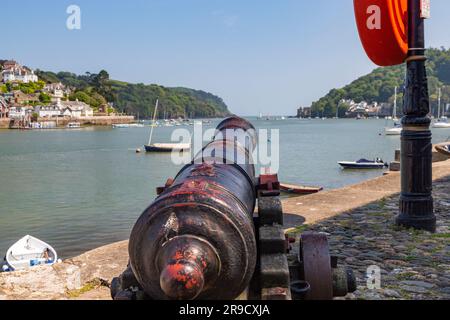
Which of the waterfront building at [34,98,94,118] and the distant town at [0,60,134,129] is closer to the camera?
the distant town at [0,60,134,129]

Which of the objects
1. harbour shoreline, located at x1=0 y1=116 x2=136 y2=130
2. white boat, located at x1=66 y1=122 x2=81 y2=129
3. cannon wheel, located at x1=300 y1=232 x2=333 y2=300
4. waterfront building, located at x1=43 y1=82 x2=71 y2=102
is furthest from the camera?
waterfront building, located at x1=43 y1=82 x2=71 y2=102

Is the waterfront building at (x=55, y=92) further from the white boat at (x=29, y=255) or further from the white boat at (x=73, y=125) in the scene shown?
the white boat at (x=29, y=255)

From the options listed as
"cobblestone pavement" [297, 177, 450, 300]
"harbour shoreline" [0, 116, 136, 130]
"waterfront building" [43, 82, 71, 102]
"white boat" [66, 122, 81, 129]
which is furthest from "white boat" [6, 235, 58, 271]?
"waterfront building" [43, 82, 71, 102]

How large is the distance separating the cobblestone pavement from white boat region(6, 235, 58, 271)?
20.1 ft

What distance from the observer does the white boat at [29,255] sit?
10.2 metres

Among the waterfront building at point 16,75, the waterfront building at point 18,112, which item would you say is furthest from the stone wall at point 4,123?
the waterfront building at point 16,75

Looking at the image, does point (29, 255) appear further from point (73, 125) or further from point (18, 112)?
point (73, 125)

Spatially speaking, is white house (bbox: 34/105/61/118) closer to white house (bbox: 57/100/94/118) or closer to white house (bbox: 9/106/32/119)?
white house (bbox: 57/100/94/118)

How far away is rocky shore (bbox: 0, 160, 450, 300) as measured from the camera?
4367 millimetres

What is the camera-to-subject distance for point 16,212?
774 inches

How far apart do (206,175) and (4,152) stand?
54804mm

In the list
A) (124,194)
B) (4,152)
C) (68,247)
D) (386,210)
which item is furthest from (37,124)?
(386,210)

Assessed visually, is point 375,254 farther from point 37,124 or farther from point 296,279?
point 37,124

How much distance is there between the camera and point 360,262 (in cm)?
495
